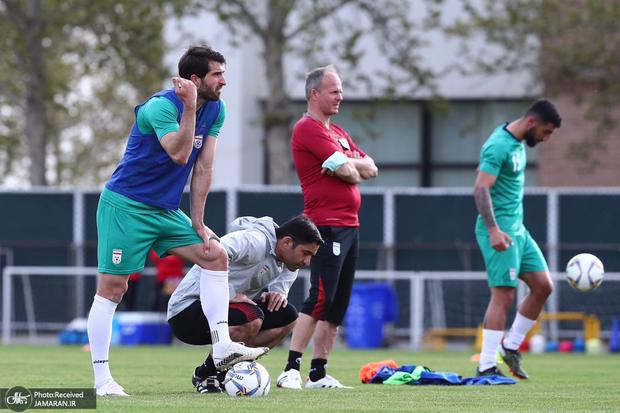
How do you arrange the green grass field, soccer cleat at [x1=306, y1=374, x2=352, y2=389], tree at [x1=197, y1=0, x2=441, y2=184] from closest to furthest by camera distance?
1. the green grass field
2. soccer cleat at [x1=306, y1=374, x2=352, y2=389]
3. tree at [x1=197, y1=0, x2=441, y2=184]

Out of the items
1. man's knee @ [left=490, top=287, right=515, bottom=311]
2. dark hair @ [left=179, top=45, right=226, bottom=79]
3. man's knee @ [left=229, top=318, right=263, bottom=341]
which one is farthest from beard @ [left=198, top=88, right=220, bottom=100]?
man's knee @ [left=490, top=287, right=515, bottom=311]

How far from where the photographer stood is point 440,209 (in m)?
22.5

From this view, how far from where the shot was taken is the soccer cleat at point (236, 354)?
28.2 feet

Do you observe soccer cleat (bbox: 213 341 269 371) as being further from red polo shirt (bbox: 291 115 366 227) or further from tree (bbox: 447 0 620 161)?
tree (bbox: 447 0 620 161)

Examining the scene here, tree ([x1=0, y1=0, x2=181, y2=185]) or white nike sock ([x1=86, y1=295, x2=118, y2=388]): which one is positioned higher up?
tree ([x1=0, y1=0, x2=181, y2=185])

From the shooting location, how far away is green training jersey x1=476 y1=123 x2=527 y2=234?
36.3ft

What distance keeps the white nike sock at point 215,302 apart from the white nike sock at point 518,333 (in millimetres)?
3652

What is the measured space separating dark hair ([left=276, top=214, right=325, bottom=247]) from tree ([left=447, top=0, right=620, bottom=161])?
1592cm

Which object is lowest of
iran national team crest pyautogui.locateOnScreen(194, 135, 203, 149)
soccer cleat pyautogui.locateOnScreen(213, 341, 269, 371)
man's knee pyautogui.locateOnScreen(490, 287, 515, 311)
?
soccer cleat pyautogui.locateOnScreen(213, 341, 269, 371)

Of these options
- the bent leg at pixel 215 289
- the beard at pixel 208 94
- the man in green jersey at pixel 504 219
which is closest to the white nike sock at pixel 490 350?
the man in green jersey at pixel 504 219

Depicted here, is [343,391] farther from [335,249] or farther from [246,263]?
[246,263]

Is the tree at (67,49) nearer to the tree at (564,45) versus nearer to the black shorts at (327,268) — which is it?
the tree at (564,45)

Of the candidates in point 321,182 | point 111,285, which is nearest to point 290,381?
point 321,182

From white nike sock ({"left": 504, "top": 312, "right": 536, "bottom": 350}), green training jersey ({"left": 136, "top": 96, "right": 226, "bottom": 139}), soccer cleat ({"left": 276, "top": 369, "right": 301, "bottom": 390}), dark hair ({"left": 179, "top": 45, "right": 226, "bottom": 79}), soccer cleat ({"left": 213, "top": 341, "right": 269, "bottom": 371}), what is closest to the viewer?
green training jersey ({"left": 136, "top": 96, "right": 226, "bottom": 139})
